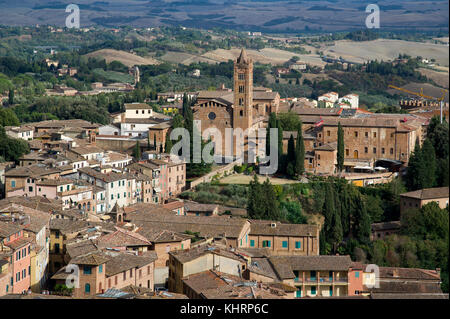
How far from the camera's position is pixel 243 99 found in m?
26.0

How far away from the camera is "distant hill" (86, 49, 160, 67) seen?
2591 inches

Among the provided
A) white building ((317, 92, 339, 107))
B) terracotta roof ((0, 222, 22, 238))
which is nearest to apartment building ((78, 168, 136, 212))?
terracotta roof ((0, 222, 22, 238))

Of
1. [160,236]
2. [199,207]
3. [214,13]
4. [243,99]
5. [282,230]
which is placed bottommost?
[199,207]

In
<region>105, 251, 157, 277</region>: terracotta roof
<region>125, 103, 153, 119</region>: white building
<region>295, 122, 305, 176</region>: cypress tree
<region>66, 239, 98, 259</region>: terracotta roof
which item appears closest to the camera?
<region>105, 251, 157, 277</region>: terracotta roof

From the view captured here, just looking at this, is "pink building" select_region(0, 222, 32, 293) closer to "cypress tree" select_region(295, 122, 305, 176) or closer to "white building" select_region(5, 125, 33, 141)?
"cypress tree" select_region(295, 122, 305, 176)

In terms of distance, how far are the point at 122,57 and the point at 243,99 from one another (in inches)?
1715

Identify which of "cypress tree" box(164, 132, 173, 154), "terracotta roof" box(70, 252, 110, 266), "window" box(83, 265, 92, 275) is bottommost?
"cypress tree" box(164, 132, 173, 154)

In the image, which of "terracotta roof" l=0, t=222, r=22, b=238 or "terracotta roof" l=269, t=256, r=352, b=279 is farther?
"terracotta roof" l=269, t=256, r=352, b=279

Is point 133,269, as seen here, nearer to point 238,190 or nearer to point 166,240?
point 166,240

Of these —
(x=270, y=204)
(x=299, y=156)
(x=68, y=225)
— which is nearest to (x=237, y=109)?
(x=299, y=156)

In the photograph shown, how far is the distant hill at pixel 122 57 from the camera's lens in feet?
216

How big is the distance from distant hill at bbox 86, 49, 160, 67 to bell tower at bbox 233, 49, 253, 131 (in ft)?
130

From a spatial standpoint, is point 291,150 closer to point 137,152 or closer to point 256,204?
point 256,204
